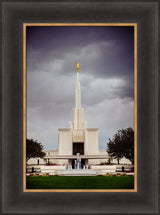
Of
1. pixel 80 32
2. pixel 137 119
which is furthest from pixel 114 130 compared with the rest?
pixel 137 119

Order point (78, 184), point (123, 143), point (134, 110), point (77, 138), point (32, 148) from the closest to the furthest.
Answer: point (134, 110)
point (78, 184)
point (123, 143)
point (32, 148)
point (77, 138)

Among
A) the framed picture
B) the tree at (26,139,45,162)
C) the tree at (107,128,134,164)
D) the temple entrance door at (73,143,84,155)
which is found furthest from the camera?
the temple entrance door at (73,143,84,155)

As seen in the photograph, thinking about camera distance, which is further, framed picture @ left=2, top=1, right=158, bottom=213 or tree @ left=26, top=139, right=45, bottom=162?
tree @ left=26, top=139, right=45, bottom=162

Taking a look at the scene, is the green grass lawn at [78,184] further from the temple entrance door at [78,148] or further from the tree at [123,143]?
the temple entrance door at [78,148]

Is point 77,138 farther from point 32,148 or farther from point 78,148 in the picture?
point 32,148

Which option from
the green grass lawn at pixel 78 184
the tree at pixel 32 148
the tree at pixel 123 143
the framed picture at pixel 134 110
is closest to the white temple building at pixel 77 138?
the tree at pixel 32 148

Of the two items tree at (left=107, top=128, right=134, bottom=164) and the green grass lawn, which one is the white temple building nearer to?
tree at (left=107, top=128, right=134, bottom=164)

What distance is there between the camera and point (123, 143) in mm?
20656

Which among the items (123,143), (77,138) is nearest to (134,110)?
(123,143)

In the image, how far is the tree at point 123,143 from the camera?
19.8 m

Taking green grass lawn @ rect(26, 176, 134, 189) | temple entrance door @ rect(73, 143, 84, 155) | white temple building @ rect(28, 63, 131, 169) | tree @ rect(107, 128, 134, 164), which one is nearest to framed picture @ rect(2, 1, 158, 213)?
green grass lawn @ rect(26, 176, 134, 189)

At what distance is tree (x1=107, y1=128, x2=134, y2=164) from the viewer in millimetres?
19844
